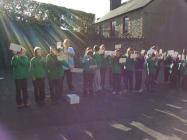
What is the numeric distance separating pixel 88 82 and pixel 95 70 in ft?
1.77

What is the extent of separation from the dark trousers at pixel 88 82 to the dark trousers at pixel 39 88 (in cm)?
201

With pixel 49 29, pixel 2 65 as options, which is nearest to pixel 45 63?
pixel 2 65

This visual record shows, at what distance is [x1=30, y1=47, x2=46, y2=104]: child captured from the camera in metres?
10.5

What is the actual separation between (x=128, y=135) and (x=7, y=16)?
1470 cm

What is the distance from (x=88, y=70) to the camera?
12.2m

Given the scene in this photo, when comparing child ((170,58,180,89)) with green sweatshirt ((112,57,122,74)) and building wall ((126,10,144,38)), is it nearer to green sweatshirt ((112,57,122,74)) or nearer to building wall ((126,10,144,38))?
green sweatshirt ((112,57,122,74))

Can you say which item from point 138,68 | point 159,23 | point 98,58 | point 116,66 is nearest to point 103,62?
point 98,58

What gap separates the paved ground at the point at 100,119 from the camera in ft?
26.9

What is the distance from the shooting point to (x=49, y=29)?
22500mm

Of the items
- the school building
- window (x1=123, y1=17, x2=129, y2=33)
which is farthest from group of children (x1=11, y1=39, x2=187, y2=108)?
window (x1=123, y1=17, x2=129, y2=33)

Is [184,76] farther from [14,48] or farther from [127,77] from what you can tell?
[14,48]

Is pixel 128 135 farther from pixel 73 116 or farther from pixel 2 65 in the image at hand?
pixel 2 65

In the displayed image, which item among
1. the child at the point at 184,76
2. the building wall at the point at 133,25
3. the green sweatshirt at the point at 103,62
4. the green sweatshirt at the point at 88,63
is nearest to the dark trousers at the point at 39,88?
the green sweatshirt at the point at 88,63

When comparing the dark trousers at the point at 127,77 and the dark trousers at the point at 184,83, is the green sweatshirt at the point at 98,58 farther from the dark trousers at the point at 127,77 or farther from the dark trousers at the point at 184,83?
the dark trousers at the point at 184,83
